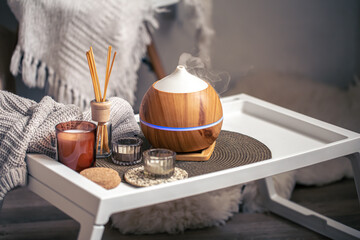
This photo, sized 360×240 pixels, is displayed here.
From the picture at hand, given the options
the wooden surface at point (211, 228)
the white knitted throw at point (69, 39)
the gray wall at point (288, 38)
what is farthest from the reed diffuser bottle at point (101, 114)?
the gray wall at point (288, 38)

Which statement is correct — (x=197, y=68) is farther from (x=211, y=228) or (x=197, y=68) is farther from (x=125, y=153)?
(x=211, y=228)

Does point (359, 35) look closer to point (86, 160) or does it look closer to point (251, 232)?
point (251, 232)

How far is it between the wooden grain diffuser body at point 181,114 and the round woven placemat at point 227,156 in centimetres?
4

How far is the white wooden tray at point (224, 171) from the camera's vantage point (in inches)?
33.5

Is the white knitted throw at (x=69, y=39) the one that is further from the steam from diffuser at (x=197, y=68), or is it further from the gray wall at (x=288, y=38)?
the steam from diffuser at (x=197, y=68)

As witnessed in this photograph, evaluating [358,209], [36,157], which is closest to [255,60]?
[358,209]

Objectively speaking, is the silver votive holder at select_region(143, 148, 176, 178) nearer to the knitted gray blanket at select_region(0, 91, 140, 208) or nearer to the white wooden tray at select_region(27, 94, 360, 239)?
the white wooden tray at select_region(27, 94, 360, 239)

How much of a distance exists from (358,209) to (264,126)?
0.42 meters

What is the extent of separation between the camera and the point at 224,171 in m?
0.96

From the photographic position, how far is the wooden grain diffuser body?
1.02m

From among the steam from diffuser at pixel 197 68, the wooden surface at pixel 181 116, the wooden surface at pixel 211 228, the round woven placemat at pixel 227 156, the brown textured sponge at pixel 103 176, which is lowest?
the wooden surface at pixel 211 228

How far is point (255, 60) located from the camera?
2.26 meters

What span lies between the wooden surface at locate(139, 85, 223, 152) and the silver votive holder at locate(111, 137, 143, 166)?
0.04m

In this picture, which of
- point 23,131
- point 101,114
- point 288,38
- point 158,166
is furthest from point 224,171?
point 288,38
